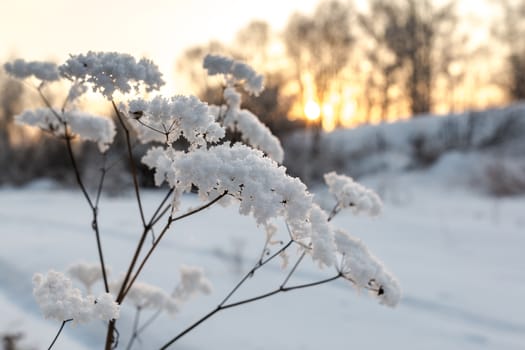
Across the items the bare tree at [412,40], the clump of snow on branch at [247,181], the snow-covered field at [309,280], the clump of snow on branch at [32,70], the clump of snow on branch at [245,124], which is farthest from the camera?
the bare tree at [412,40]

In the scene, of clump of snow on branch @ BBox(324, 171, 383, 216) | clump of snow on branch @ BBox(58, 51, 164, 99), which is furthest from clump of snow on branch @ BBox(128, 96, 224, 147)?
clump of snow on branch @ BBox(324, 171, 383, 216)

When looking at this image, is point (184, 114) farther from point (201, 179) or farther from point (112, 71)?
point (112, 71)

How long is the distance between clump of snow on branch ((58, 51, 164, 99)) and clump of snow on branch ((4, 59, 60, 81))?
471 mm

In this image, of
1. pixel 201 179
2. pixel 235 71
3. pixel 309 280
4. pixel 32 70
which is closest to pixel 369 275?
pixel 201 179

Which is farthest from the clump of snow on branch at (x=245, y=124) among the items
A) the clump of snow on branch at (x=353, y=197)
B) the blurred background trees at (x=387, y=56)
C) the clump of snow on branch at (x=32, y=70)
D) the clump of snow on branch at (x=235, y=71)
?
the blurred background trees at (x=387, y=56)

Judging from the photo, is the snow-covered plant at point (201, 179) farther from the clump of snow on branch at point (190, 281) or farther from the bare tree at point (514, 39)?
the bare tree at point (514, 39)

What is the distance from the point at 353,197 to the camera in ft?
6.39

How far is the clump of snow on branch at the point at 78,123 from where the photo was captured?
205 centimetres

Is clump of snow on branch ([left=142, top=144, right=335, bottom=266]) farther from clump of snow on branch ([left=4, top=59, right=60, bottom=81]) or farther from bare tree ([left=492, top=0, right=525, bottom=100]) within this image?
bare tree ([left=492, top=0, right=525, bottom=100])

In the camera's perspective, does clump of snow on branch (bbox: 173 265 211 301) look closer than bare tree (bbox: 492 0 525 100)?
Yes

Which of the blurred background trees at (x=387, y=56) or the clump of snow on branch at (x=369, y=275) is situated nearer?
the clump of snow on branch at (x=369, y=275)

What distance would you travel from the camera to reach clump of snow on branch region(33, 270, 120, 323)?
1.20m

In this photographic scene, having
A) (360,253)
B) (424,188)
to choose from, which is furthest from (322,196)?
(360,253)

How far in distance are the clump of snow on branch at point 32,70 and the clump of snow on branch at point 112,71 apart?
471mm
